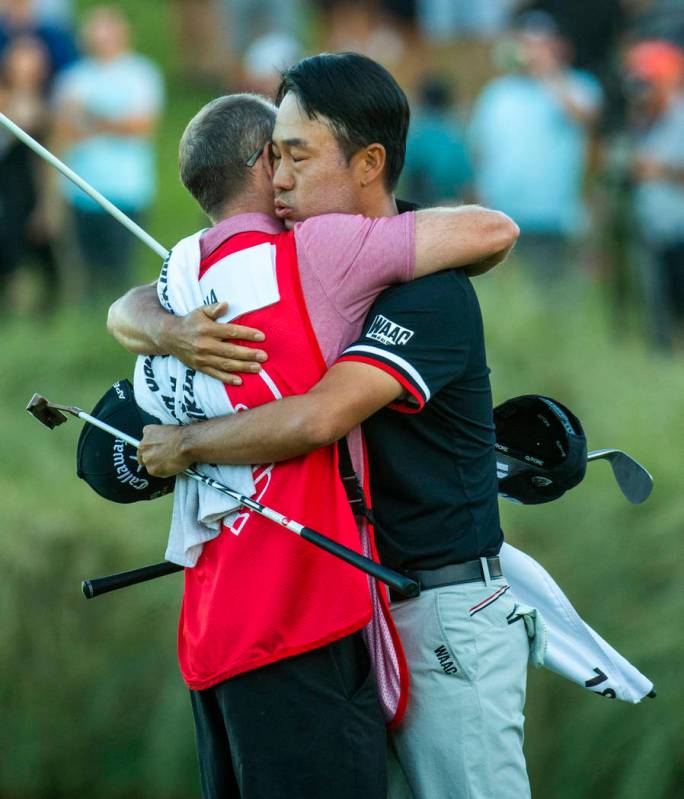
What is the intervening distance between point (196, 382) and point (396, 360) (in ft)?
1.56

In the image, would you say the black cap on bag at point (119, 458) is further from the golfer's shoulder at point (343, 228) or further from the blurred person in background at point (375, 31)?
the blurred person in background at point (375, 31)

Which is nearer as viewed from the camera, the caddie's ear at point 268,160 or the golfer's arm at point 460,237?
the golfer's arm at point 460,237

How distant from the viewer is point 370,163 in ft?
11.8

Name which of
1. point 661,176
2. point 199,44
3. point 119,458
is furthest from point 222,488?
point 199,44

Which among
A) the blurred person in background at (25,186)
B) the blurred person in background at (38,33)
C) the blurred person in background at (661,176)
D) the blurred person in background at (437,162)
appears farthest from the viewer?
the blurred person in background at (437,162)

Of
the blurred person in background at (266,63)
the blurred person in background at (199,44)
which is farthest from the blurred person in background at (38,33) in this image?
the blurred person in background at (199,44)

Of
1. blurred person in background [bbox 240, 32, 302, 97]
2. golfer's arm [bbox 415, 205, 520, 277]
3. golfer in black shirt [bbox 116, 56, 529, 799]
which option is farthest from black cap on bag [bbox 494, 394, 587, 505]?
blurred person in background [bbox 240, 32, 302, 97]

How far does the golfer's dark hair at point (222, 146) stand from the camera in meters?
3.60

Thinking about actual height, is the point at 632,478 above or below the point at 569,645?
above

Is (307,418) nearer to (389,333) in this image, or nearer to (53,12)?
(389,333)

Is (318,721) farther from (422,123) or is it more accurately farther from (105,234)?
(422,123)

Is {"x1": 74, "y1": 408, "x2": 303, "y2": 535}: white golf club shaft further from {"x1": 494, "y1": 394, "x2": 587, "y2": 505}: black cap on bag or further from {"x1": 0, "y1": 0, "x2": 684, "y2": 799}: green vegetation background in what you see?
{"x1": 0, "y1": 0, "x2": 684, "y2": 799}: green vegetation background

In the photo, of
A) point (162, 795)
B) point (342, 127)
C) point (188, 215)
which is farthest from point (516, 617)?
point (188, 215)

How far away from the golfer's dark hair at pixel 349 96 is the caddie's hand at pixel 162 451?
744 mm
